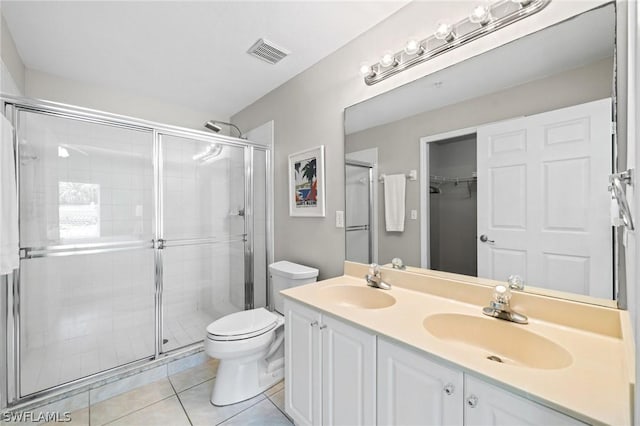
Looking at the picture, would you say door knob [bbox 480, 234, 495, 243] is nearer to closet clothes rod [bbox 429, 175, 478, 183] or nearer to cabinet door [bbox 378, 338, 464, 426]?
closet clothes rod [bbox 429, 175, 478, 183]

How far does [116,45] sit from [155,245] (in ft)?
4.73

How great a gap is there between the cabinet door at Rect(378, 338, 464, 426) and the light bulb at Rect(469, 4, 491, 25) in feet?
4.67

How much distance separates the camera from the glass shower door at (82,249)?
1.69 metres

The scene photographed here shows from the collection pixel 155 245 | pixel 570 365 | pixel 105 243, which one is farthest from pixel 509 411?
pixel 105 243

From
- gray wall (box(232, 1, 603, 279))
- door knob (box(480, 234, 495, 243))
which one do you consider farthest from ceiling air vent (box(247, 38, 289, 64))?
door knob (box(480, 234, 495, 243))

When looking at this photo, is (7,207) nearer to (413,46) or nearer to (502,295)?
(413,46)

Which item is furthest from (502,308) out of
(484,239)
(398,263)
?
(398,263)

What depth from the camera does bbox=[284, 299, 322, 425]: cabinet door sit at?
4.23ft

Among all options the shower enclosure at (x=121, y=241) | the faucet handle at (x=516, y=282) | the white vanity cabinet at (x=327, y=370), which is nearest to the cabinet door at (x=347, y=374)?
the white vanity cabinet at (x=327, y=370)

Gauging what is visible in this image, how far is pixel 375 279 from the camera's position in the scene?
159 cm

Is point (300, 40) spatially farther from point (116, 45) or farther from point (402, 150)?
point (116, 45)

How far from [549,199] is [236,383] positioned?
77.9 inches

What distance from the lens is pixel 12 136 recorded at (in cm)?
153

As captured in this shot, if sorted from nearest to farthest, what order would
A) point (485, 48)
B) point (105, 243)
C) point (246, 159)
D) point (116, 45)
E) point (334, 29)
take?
1. point (485, 48)
2. point (334, 29)
3. point (116, 45)
4. point (105, 243)
5. point (246, 159)
